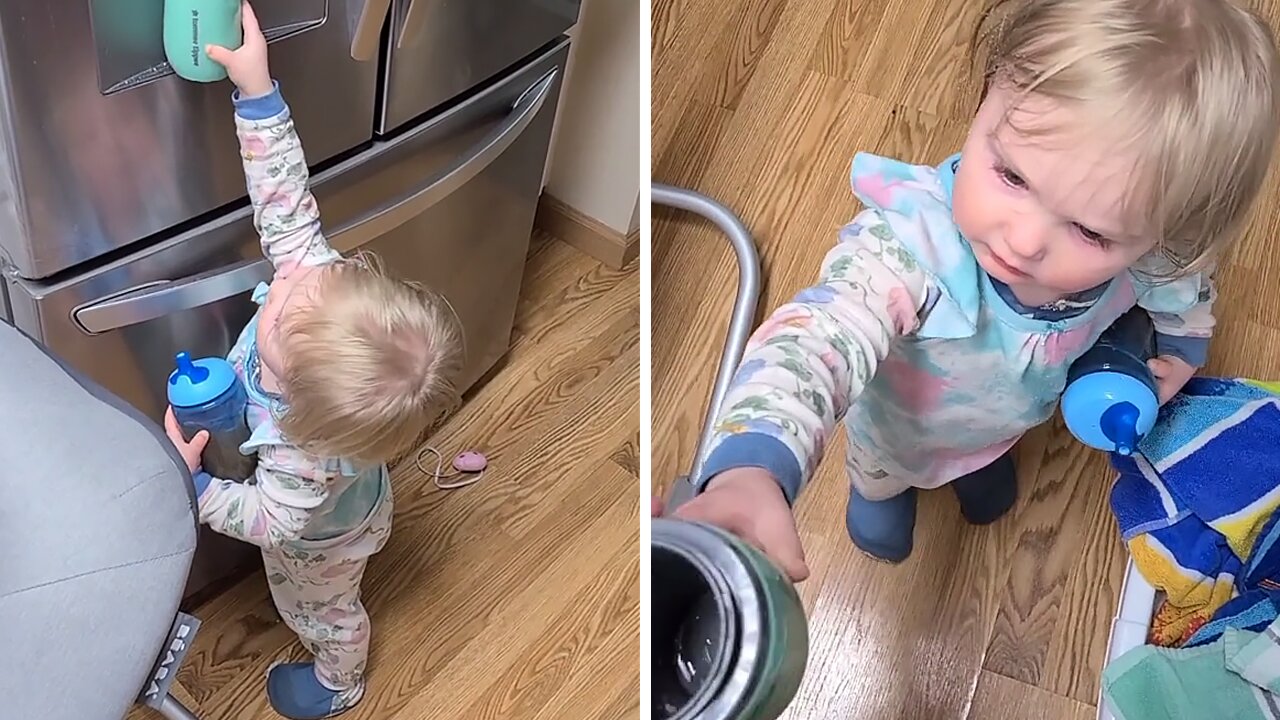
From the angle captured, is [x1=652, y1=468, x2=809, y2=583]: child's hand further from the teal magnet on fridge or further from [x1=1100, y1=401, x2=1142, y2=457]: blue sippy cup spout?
the teal magnet on fridge

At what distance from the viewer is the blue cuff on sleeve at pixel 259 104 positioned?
2.53ft

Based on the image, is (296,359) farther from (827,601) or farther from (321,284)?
(827,601)

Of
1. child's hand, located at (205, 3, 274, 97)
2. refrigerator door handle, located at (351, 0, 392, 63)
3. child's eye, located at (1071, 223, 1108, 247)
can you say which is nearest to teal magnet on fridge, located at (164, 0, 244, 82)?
child's hand, located at (205, 3, 274, 97)

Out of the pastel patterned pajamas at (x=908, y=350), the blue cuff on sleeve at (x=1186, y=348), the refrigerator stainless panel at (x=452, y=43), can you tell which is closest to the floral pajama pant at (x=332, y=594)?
the refrigerator stainless panel at (x=452, y=43)

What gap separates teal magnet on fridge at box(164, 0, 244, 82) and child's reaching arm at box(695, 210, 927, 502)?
37 cm

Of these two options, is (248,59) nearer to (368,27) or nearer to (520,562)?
(368,27)

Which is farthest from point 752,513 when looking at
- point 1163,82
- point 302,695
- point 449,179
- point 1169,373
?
point 302,695

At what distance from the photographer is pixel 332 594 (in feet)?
3.41

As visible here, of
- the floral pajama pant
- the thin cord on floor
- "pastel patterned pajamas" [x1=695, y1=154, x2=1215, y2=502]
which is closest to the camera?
"pastel patterned pajamas" [x1=695, y1=154, x2=1215, y2=502]

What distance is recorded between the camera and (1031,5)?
0.50 metres

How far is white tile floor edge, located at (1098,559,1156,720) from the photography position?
54 cm

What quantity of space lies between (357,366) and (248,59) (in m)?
0.20

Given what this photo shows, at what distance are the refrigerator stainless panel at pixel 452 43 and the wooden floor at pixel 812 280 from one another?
0.30 metres

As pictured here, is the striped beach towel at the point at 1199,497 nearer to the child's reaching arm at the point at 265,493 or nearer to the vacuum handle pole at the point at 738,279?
the vacuum handle pole at the point at 738,279
